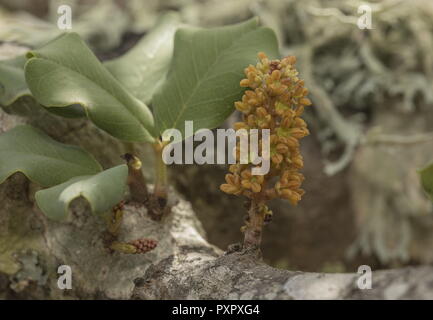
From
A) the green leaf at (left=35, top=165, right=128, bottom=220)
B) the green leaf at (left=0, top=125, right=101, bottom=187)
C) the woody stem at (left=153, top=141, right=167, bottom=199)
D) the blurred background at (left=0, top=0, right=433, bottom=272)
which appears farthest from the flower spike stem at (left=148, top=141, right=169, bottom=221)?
the blurred background at (left=0, top=0, right=433, bottom=272)

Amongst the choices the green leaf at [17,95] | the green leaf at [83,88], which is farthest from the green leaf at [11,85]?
the green leaf at [83,88]

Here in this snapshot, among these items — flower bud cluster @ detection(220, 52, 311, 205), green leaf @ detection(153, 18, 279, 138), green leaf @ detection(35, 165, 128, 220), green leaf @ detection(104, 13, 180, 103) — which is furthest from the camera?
green leaf @ detection(104, 13, 180, 103)

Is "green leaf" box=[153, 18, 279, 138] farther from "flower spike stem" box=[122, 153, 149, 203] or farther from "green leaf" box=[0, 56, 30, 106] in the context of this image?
"green leaf" box=[0, 56, 30, 106]

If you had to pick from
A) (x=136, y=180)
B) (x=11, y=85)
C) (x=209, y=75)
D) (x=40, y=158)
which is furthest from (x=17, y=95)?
(x=209, y=75)

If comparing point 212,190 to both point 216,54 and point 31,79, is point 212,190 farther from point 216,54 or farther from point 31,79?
point 31,79

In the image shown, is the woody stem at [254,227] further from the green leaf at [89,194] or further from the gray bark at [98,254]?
the green leaf at [89,194]

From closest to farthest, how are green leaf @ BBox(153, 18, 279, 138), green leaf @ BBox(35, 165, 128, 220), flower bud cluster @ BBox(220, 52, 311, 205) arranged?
green leaf @ BBox(35, 165, 128, 220), flower bud cluster @ BBox(220, 52, 311, 205), green leaf @ BBox(153, 18, 279, 138)

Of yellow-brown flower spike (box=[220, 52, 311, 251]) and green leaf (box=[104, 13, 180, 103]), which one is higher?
green leaf (box=[104, 13, 180, 103])
